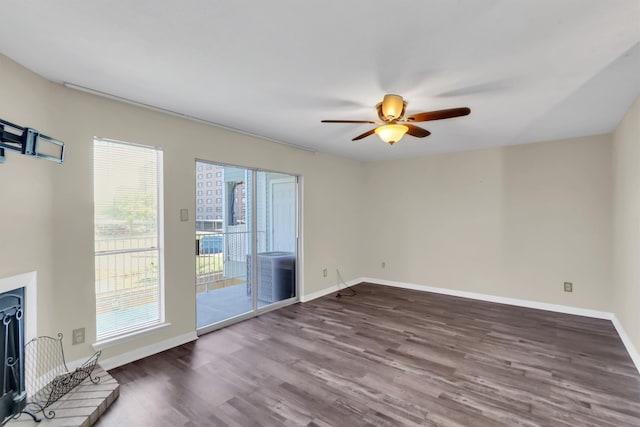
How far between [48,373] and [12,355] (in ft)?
1.84

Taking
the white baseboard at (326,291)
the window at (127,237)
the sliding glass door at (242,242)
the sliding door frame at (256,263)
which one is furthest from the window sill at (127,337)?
the white baseboard at (326,291)

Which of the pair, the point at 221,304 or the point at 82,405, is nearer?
the point at 82,405

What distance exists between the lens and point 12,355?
193 cm

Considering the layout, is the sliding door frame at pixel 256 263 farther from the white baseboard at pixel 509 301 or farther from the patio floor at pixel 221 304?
the white baseboard at pixel 509 301

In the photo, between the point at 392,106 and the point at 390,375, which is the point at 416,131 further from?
the point at 390,375

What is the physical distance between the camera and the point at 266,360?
2893mm

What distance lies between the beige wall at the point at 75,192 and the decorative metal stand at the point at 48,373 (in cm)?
10

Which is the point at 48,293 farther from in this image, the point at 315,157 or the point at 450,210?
the point at 450,210

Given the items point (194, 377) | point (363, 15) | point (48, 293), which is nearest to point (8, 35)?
point (48, 293)

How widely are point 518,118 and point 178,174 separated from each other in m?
3.80

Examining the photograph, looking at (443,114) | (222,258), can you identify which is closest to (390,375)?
(443,114)

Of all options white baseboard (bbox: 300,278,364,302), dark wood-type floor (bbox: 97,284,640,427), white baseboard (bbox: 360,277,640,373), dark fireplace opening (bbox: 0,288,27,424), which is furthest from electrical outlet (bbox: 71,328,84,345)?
white baseboard (bbox: 360,277,640,373)

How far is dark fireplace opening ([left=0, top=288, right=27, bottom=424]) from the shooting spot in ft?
6.11

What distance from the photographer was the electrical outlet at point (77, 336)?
2539 millimetres
